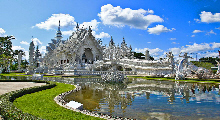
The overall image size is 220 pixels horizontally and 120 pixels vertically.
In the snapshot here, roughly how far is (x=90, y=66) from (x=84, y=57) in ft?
47.6

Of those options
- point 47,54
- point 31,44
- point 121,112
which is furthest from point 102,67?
point 121,112

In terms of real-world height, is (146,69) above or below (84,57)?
below

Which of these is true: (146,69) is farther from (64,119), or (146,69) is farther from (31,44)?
(64,119)

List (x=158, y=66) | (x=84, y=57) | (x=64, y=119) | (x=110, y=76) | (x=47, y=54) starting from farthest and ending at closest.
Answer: (x=47, y=54), (x=84, y=57), (x=158, y=66), (x=110, y=76), (x=64, y=119)

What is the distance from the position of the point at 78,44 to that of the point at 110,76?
101 feet

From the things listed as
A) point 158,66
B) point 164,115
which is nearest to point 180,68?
point 158,66

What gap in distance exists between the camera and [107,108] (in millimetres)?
8492

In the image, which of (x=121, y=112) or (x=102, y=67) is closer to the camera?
(x=121, y=112)

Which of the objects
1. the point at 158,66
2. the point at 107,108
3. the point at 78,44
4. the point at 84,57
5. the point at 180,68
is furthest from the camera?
the point at 84,57

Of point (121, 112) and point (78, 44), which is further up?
point (78, 44)

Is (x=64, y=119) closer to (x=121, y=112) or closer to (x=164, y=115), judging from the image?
(x=121, y=112)

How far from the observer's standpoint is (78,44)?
48.3 m

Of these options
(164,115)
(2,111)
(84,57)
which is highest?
(84,57)

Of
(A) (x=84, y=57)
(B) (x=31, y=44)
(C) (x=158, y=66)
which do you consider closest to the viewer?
(C) (x=158, y=66)
